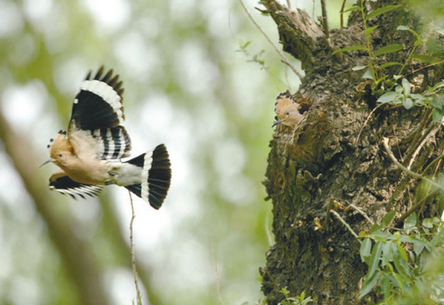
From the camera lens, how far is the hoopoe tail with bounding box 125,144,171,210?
3555 mm

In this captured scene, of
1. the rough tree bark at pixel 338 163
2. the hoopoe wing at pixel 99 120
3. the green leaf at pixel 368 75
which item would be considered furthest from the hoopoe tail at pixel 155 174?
the green leaf at pixel 368 75

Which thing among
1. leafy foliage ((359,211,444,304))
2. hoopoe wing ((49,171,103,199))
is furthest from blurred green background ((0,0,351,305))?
leafy foliage ((359,211,444,304))

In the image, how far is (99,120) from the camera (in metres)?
3.33

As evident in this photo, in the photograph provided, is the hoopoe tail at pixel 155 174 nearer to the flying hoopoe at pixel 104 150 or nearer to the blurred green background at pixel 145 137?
the flying hoopoe at pixel 104 150

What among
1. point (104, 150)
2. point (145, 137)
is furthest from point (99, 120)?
point (145, 137)

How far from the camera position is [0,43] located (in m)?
8.20

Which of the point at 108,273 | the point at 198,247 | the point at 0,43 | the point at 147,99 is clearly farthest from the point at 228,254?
the point at 0,43

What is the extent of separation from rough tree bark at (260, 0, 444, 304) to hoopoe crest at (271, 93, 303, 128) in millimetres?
38

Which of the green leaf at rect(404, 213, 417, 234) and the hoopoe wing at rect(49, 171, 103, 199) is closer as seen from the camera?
the green leaf at rect(404, 213, 417, 234)

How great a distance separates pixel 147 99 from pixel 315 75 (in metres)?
5.36

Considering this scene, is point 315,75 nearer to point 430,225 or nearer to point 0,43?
point 430,225

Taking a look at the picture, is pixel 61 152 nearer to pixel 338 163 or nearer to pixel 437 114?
pixel 338 163

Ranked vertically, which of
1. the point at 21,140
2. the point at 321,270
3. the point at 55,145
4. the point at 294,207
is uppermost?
the point at 21,140

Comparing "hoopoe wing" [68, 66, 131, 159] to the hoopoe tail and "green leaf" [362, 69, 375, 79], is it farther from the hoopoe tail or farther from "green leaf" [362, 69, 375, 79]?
"green leaf" [362, 69, 375, 79]
